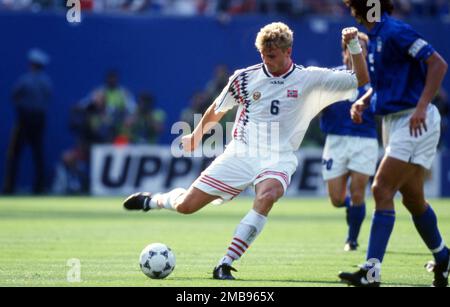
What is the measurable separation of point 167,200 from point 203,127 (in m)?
0.82

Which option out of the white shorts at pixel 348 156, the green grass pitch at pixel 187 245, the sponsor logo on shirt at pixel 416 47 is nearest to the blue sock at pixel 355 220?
the green grass pitch at pixel 187 245

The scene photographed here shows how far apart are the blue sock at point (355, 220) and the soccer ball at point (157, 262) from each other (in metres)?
3.92

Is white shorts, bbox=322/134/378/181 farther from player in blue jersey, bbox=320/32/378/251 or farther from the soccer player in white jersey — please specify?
the soccer player in white jersey

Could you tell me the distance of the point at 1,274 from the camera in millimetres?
9188

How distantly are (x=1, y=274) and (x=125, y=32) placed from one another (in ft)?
58.9

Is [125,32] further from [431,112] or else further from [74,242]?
[431,112]

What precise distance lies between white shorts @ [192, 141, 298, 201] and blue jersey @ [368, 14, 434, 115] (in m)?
1.20

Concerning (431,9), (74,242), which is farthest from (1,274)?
(431,9)

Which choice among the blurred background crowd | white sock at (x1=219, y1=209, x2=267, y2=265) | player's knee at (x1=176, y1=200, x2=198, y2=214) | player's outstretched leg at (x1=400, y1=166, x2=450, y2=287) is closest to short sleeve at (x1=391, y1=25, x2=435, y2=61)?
player's outstretched leg at (x1=400, y1=166, x2=450, y2=287)

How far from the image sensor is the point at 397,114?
8.79 m

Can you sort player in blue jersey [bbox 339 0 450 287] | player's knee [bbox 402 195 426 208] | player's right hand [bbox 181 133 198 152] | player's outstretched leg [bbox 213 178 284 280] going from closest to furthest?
player in blue jersey [bbox 339 0 450 287]
player's knee [bbox 402 195 426 208]
player's outstretched leg [bbox 213 178 284 280]
player's right hand [bbox 181 133 198 152]

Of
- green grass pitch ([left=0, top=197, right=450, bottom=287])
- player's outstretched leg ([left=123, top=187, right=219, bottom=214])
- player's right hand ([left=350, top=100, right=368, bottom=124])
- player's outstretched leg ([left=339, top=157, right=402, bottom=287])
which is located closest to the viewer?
player's outstretched leg ([left=339, top=157, right=402, bottom=287])

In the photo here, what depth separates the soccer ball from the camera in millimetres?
9117

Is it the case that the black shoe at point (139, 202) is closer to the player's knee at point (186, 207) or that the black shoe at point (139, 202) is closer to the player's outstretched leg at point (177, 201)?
the player's outstretched leg at point (177, 201)
